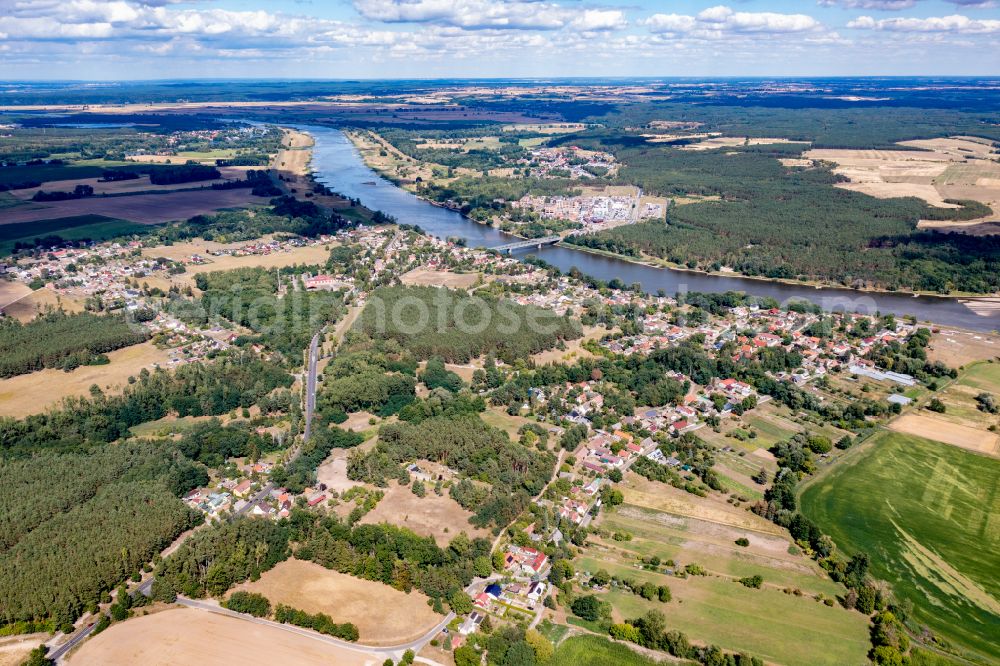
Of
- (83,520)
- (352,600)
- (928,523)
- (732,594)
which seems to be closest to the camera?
(352,600)

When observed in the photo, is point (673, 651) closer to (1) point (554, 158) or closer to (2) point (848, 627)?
(2) point (848, 627)

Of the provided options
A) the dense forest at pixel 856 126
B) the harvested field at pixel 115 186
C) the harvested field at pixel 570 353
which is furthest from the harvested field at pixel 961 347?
the harvested field at pixel 115 186

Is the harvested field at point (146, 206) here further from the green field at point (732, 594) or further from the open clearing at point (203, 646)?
the green field at point (732, 594)

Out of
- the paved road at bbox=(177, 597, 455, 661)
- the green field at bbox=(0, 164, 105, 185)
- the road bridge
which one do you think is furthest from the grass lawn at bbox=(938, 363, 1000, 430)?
the green field at bbox=(0, 164, 105, 185)

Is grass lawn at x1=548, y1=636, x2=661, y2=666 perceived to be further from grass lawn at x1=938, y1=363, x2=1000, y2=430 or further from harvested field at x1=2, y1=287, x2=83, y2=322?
harvested field at x1=2, y1=287, x2=83, y2=322

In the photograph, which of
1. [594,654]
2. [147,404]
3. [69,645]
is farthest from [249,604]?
[147,404]

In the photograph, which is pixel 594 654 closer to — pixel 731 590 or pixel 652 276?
pixel 731 590
